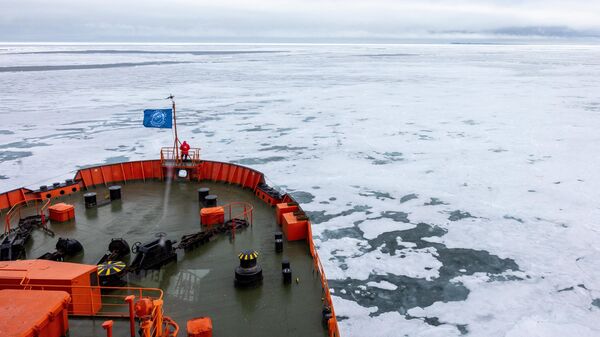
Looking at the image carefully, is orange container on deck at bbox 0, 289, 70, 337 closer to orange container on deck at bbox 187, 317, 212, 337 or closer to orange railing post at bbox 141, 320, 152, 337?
orange railing post at bbox 141, 320, 152, 337

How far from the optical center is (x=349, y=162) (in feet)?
70.4

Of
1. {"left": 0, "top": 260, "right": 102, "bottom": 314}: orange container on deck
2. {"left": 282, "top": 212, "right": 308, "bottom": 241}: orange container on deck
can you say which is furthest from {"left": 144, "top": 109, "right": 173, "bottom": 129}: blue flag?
{"left": 0, "top": 260, "right": 102, "bottom": 314}: orange container on deck

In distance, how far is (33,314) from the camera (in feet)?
18.0

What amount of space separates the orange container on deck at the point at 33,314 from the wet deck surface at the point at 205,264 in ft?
1.83

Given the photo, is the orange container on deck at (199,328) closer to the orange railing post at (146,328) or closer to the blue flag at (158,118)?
the orange railing post at (146,328)

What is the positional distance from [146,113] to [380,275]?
25.1 feet

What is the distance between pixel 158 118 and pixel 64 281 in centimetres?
701

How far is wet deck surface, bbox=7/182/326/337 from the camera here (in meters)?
6.86

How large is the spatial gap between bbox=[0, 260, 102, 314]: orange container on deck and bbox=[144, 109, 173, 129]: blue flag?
21.4 ft

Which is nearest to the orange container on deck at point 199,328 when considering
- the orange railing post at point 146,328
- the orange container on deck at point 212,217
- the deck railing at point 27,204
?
the orange railing post at point 146,328

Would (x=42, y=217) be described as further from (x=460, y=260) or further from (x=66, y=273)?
(x=460, y=260)

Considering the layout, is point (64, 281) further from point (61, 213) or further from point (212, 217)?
point (61, 213)

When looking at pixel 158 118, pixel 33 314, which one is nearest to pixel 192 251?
pixel 33 314

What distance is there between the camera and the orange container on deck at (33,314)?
5.27 m
